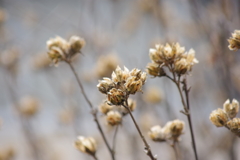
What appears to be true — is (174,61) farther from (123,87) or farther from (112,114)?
(112,114)

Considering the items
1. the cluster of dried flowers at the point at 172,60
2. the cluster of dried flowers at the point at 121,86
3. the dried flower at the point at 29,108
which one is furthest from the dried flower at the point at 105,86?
the dried flower at the point at 29,108

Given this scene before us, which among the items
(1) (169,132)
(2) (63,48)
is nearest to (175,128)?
(1) (169,132)

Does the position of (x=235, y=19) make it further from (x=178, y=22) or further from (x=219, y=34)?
(x=178, y=22)

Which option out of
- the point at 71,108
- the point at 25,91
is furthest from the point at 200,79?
the point at 25,91

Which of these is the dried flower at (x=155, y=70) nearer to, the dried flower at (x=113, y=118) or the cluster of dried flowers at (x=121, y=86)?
the cluster of dried flowers at (x=121, y=86)

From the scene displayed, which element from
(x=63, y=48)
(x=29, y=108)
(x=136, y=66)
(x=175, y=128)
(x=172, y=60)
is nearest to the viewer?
(x=172, y=60)

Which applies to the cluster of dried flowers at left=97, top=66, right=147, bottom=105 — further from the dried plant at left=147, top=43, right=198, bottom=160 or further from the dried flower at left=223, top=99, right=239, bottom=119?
the dried flower at left=223, top=99, right=239, bottom=119
